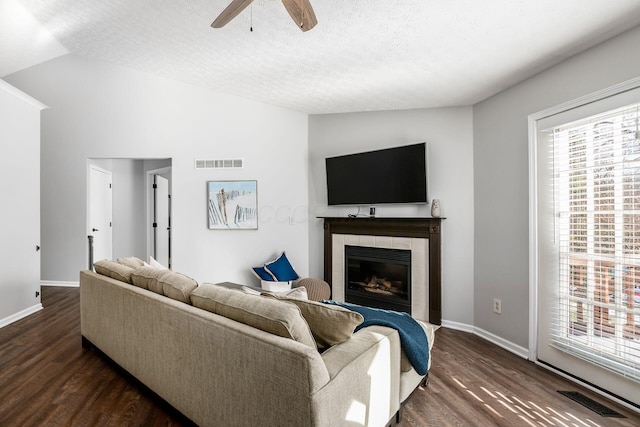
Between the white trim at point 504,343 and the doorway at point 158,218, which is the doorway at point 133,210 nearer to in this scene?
the doorway at point 158,218

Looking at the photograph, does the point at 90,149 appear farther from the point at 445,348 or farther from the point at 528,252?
the point at 528,252

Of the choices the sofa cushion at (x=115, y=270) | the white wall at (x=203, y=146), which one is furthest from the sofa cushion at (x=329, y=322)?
the white wall at (x=203, y=146)

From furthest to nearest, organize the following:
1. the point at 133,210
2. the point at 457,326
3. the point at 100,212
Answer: the point at 133,210 → the point at 100,212 → the point at 457,326

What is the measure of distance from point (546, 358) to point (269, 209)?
129 inches

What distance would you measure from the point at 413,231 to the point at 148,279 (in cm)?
265

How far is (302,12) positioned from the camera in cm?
173

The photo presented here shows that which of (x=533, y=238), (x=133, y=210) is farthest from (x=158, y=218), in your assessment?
(x=533, y=238)

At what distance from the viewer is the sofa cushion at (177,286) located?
177 centimetres

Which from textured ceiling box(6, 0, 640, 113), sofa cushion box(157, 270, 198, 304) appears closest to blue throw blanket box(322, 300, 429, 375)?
sofa cushion box(157, 270, 198, 304)

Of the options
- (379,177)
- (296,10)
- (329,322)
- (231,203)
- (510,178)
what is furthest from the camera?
(231,203)

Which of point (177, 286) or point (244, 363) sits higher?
point (177, 286)

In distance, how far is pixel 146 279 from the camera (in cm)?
204

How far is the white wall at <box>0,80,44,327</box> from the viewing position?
3.17 m

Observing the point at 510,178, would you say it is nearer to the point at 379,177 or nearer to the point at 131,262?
the point at 379,177
